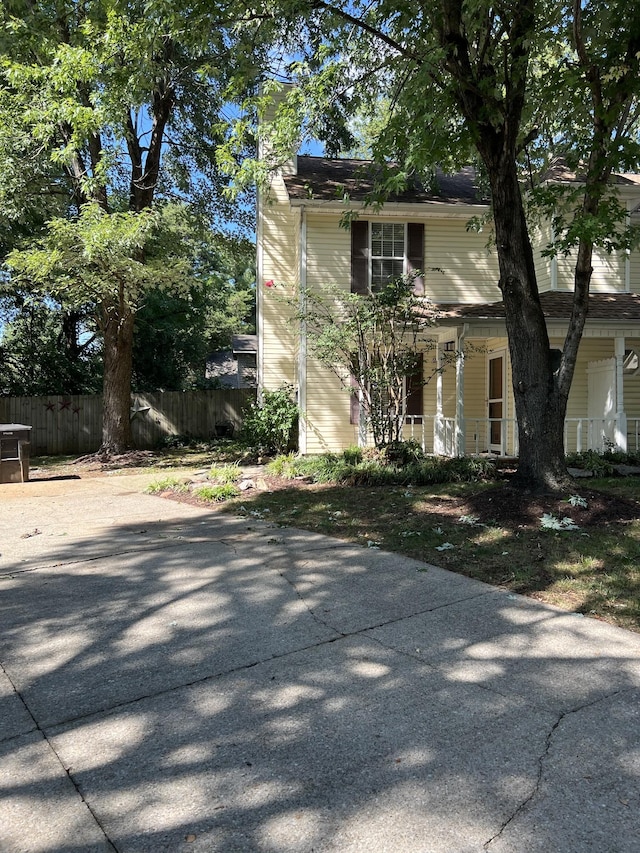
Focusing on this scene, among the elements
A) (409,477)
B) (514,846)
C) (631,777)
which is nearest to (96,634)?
(514,846)

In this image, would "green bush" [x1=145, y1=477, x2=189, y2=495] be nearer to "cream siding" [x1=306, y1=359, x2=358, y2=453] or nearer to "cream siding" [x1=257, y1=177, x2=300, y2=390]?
"cream siding" [x1=306, y1=359, x2=358, y2=453]

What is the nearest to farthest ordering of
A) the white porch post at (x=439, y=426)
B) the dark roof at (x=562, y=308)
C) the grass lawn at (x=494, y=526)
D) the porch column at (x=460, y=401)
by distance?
the grass lawn at (x=494, y=526), the porch column at (x=460, y=401), the dark roof at (x=562, y=308), the white porch post at (x=439, y=426)

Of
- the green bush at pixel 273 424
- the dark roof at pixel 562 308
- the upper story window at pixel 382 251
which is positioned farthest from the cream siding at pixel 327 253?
the green bush at pixel 273 424

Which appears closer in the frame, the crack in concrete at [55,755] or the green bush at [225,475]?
Answer: the crack in concrete at [55,755]

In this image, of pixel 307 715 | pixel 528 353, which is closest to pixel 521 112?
pixel 528 353

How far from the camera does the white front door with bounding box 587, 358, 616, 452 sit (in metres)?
12.6

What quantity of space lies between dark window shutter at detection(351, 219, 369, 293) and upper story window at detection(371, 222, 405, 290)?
169 millimetres

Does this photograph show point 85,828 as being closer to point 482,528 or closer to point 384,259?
point 482,528

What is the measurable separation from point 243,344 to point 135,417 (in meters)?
11.3

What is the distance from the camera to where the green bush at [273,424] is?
13375mm

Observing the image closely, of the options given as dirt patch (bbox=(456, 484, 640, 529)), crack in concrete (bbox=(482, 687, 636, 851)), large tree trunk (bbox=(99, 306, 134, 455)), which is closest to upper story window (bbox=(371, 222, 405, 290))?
large tree trunk (bbox=(99, 306, 134, 455))

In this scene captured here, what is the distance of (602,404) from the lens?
42.9 ft

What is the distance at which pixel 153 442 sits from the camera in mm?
18609

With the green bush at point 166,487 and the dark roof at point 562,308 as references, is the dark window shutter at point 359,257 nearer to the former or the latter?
the dark roof at point 562,308
